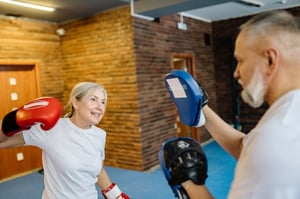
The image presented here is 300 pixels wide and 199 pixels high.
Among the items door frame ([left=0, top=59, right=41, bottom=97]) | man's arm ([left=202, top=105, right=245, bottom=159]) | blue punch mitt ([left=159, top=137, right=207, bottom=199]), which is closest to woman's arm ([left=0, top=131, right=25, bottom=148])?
blue punch mitt ([left=159, top=137, right=207, bottom=199])

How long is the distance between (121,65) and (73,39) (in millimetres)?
1252

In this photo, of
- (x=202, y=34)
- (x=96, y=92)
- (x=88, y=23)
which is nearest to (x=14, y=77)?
(x=88, y=23)

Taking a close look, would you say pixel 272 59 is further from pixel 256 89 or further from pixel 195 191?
pixel 195 191

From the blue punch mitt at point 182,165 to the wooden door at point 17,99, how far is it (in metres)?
4.28

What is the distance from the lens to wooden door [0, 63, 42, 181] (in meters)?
4.63

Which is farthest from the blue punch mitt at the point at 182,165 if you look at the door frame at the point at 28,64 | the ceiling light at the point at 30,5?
the door frame at the point at 28,64

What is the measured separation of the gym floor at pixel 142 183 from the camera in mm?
3598

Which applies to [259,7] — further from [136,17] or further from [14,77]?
[14,77]

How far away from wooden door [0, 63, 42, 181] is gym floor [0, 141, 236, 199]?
0.25m

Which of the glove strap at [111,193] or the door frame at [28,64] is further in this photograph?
the door frame at [28,64]

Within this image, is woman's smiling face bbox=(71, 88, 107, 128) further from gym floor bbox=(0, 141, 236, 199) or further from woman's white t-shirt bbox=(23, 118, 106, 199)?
gym floor bbox=(0, 141, 236, 199)

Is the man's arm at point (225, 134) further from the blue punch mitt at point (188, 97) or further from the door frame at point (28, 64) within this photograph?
the door frame at point (28, 64)

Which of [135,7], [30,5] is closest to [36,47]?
[30,5]

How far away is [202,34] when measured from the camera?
639cm
